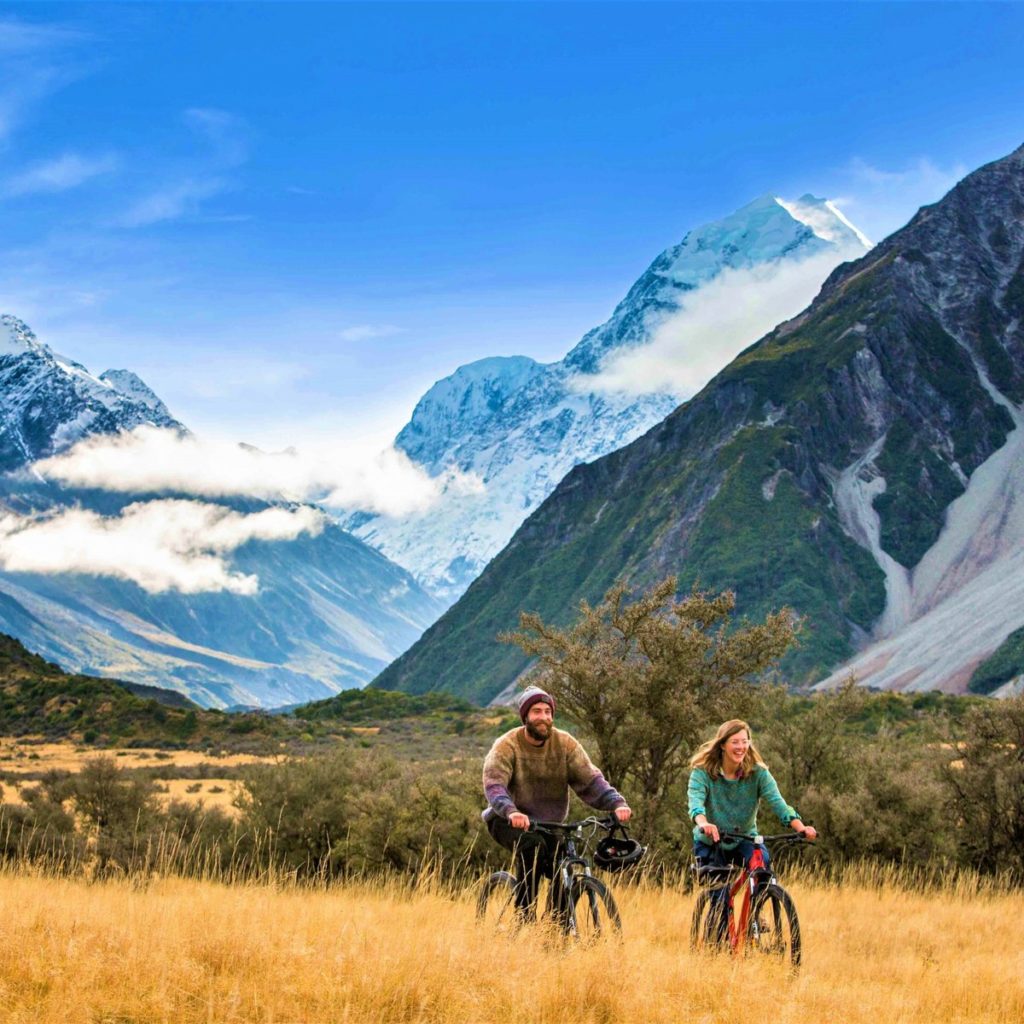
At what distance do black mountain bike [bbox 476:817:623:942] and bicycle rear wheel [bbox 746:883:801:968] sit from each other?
117 cm

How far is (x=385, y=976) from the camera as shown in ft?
23.7

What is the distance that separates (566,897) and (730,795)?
6.60 ft

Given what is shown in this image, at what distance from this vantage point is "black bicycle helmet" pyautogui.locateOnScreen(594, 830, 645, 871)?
29.2 ft

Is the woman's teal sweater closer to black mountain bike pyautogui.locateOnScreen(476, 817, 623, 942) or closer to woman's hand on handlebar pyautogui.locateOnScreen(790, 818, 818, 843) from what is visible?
woman's hand on handlebar pyautogui.locateOnScreen(790, 818, 818, 843)

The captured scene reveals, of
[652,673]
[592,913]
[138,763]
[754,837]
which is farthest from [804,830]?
[138,763]

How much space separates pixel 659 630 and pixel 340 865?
805 cm

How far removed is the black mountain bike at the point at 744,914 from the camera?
9.14 meters

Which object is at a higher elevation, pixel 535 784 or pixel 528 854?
pixel 535 784

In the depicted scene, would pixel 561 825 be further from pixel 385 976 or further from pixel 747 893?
pixel 385 976

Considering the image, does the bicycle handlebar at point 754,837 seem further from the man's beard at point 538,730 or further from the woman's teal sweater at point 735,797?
the man's beard at point 538,730

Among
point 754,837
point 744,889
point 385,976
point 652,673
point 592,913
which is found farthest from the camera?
point 652,673

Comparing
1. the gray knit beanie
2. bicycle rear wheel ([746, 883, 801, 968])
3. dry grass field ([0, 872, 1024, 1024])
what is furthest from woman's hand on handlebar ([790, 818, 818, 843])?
the gray knit beanie

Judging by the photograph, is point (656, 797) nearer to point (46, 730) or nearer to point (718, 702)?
point (718, 702)

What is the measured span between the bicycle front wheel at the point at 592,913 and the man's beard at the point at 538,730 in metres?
1.18
